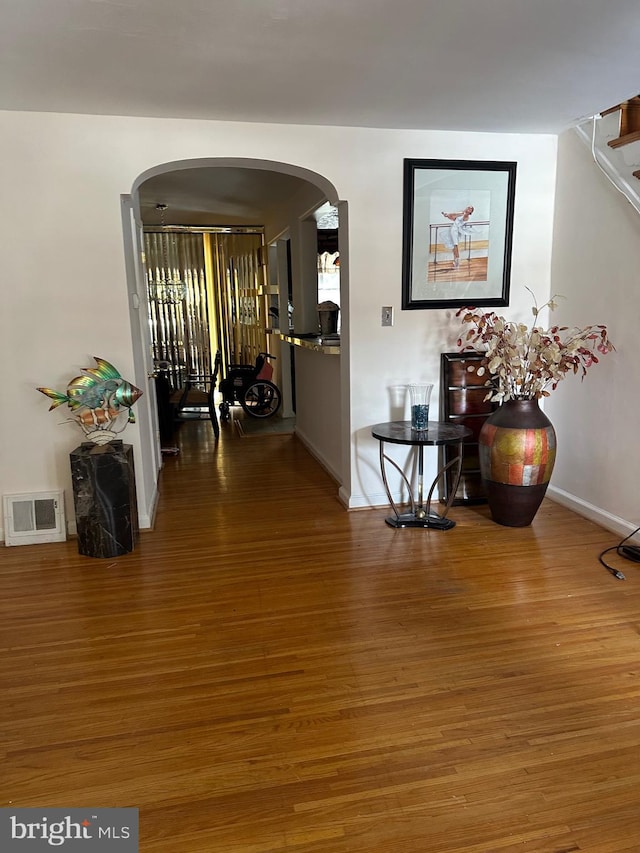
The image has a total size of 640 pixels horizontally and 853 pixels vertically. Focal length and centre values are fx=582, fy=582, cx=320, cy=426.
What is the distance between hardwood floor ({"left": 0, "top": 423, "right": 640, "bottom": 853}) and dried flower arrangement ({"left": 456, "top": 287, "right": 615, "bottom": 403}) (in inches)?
35.0

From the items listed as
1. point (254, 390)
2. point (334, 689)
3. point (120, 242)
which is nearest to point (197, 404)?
point (254, 390)

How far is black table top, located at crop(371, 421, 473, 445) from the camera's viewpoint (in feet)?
11.0

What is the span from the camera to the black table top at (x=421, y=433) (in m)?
3.35

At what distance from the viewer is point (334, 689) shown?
6.96 feet

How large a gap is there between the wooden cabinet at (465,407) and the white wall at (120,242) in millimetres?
131

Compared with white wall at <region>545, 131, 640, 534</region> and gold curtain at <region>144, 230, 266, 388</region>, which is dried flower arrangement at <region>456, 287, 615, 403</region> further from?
gold curtain at <region>144, 230, 266, 388</region>

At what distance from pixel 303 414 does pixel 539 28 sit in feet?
13.8

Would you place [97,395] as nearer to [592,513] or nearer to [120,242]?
[120,242]

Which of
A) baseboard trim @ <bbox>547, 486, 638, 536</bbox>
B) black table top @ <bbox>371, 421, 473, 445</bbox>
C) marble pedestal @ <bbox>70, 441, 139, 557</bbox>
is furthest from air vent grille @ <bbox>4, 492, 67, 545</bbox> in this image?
baseboard trim @ <bbox>547, 486, 638, 536</bbox>

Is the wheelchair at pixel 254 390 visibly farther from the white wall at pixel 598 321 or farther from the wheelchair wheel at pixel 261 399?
the white wall at pixel 598 321

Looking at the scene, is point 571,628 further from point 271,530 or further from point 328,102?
point 328,102

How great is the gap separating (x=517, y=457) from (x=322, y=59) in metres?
2.28

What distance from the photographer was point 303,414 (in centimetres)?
607

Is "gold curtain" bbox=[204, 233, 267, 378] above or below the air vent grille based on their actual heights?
above
